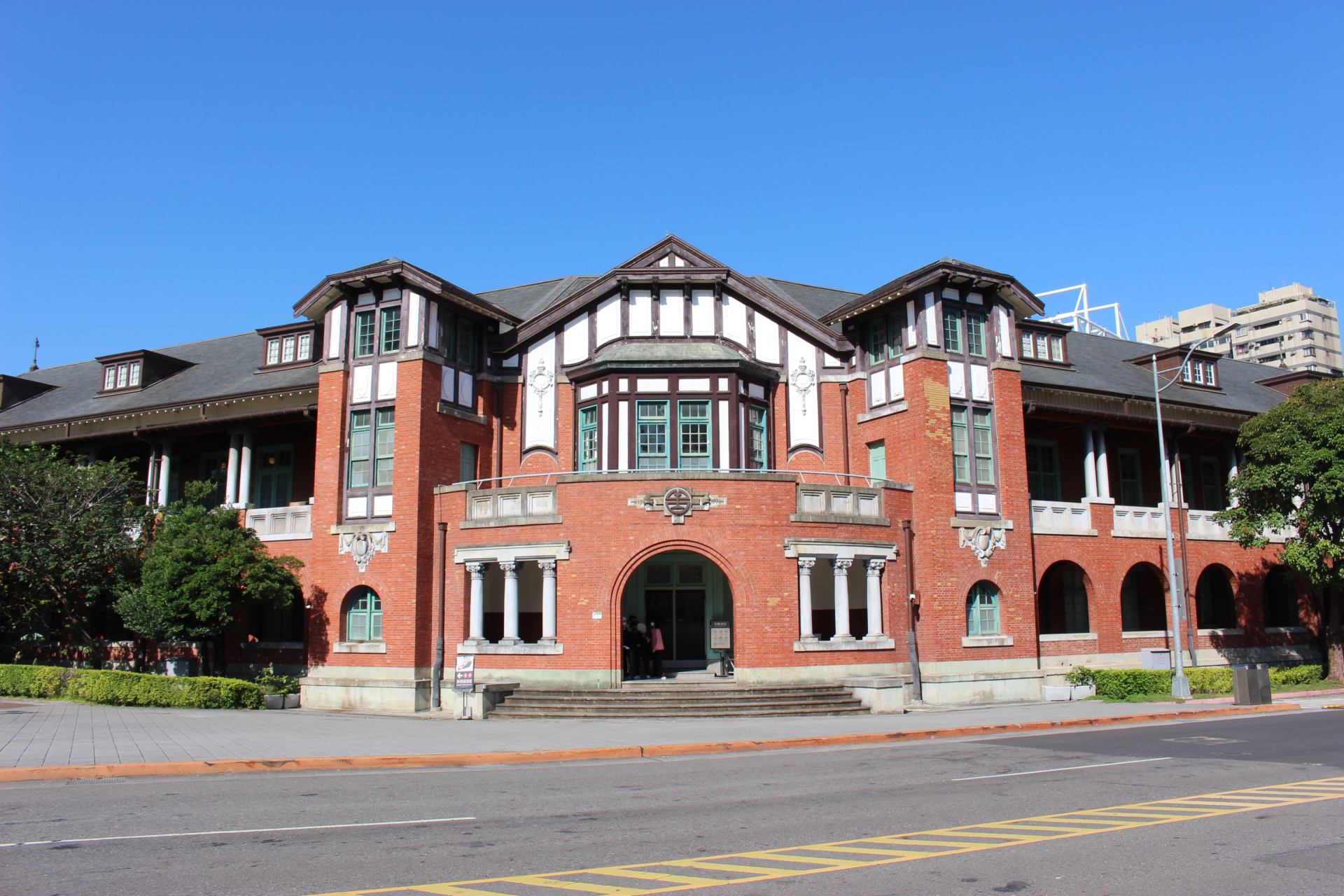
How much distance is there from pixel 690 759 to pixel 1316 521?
2226 centimetres

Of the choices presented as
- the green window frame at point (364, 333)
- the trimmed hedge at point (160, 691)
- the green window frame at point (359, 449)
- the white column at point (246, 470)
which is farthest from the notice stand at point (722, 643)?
the white column at point (246, 470)

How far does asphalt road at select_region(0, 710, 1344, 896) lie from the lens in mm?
7715

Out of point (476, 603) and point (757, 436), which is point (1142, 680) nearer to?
point (757, 436)

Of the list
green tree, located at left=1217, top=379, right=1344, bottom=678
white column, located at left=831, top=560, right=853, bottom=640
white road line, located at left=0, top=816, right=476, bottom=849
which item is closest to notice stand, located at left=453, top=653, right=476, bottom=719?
white column, located at left=831, top=560, right=853, bottom=640

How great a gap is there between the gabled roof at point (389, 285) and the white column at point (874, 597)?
12.6m

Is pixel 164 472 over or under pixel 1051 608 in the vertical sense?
over

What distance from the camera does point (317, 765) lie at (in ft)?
50.7

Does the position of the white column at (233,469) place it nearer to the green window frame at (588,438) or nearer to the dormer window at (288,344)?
the dormer window at (288,344)

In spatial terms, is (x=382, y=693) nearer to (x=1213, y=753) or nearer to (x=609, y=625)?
(x=609, y=625)

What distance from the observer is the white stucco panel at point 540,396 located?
29969mm

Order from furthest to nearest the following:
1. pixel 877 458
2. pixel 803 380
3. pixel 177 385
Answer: pixel 177 385 < pixel 803 380 < pixel 877 458

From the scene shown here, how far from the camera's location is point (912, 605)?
27.0 metres

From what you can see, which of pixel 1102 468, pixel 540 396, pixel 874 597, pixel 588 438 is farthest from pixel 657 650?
pixel 1102 468

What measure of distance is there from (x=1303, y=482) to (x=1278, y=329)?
105791mm
